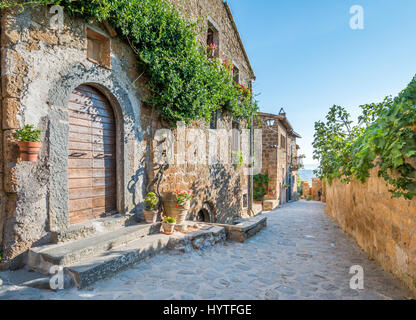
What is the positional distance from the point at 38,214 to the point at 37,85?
62.7 inches

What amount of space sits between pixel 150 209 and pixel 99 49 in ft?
9.37

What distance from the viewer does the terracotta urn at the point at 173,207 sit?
15.1ft

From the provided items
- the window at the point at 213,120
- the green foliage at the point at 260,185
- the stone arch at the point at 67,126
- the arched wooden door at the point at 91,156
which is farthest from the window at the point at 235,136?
the green foliage at the point at 260,185

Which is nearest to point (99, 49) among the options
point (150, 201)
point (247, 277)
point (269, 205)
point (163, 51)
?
point (163, 51)

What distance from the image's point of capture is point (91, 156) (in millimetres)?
3748

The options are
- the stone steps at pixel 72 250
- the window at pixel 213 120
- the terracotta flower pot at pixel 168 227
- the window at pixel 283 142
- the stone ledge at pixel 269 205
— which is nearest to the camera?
the stone steps at pixel 72 250

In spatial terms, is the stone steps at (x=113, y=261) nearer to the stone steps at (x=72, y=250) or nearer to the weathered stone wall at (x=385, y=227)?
the stone steps at (x=72, y=250)

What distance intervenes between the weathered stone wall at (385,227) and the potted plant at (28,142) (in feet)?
13.6

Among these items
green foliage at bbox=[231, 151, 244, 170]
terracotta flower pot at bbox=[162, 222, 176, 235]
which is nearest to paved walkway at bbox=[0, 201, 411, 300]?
terracotta flower pot at bbox=[162, 222, 176, 235]

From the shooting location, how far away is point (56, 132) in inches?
122

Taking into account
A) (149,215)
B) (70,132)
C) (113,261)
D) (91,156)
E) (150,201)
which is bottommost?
(113,261)

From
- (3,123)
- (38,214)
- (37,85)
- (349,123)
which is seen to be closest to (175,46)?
(37,85)

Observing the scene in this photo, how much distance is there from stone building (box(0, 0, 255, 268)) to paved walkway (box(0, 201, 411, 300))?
2.57 ft

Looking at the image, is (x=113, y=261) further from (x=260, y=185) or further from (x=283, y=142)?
(x=283, y=142)
